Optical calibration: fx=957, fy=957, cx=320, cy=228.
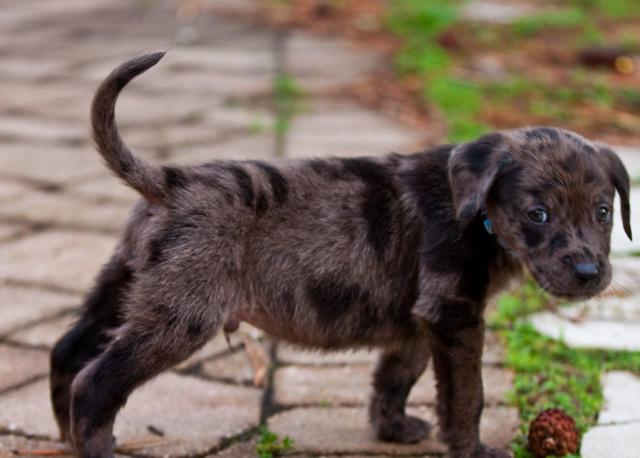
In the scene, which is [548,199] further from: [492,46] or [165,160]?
[492,46]

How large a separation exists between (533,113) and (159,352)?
167 inches

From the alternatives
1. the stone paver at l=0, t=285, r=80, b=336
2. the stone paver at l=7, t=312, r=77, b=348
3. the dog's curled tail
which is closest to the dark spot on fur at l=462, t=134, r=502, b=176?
the dog's curled tail

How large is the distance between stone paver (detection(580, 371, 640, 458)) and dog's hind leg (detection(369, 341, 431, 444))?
540mm

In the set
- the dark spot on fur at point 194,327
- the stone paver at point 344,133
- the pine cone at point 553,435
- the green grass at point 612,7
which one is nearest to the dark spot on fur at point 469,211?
the pine cone at point 553,435

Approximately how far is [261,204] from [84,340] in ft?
2.36

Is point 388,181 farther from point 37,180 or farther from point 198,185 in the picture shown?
point 37,180

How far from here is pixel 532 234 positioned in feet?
9.03

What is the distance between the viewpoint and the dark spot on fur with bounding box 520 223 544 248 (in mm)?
2742

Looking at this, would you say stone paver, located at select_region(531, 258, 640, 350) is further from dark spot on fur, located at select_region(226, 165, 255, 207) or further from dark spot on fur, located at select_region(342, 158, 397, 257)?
dark spot on fur, located at select_region(226, 165, 255, 207)

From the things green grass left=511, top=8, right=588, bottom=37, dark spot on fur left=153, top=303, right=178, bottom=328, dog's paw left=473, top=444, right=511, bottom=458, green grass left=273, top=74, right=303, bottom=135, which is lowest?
green grass left=511, top=8, right=588, bottom=37

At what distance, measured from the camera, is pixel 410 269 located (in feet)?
9.64

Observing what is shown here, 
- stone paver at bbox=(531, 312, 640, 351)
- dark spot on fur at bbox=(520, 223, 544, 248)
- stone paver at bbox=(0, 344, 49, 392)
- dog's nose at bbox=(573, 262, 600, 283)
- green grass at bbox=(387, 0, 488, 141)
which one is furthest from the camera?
green grass at bbox=(387, 0, 488, 141)

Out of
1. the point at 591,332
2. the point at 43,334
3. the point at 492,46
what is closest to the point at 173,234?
the point at 43,334

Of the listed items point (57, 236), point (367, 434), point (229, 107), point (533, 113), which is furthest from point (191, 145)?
point (367, 434)
